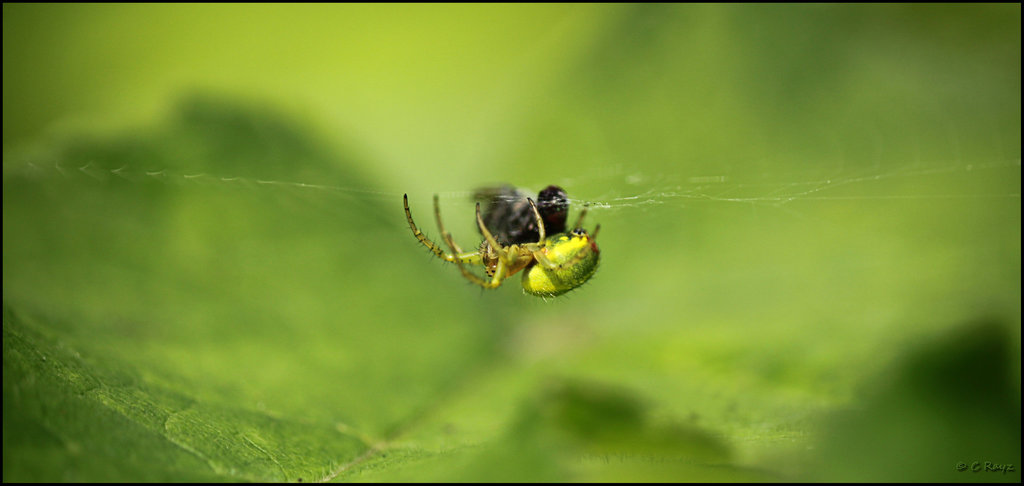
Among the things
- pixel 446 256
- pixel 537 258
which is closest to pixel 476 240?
pixel 446 256

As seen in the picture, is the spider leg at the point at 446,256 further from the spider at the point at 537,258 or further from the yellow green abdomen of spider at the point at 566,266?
the yellow green abdomen of spider at the point at 566,266

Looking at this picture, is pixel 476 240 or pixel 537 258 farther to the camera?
pixel 476 240

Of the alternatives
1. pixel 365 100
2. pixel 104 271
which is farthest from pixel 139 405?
pixel 365 100

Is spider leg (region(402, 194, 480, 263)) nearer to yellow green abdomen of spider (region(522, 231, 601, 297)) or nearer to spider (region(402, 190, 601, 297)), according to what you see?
spider (region(402, 190, 601, 297))

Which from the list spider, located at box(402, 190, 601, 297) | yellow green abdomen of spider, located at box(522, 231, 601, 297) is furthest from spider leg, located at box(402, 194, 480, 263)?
yellow green abdomen of spider, located at box(522, 231, 601, 297)

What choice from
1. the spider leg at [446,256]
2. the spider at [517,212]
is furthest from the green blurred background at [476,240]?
the spider leg at [446,256]

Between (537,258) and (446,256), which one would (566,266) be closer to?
(537,258)

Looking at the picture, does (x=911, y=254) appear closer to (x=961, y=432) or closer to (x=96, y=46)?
(x=961, y=432)
